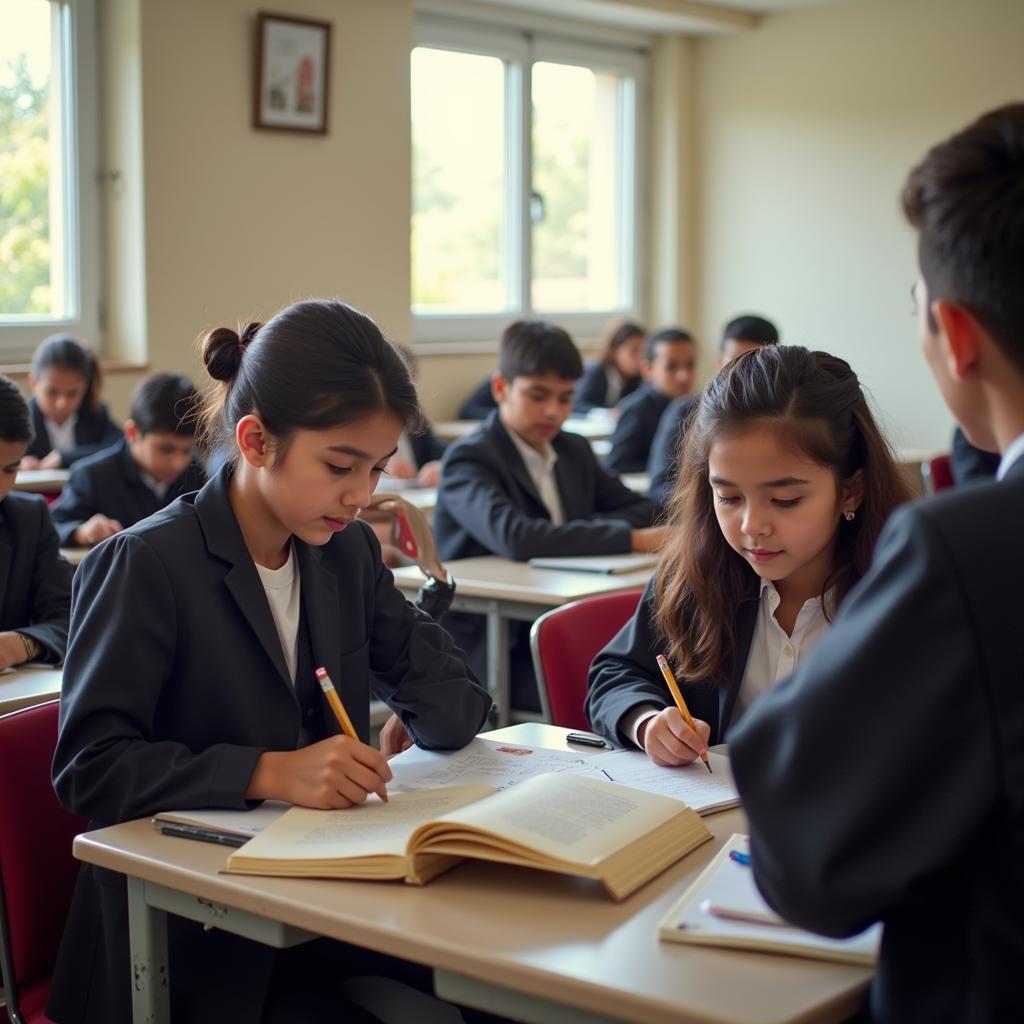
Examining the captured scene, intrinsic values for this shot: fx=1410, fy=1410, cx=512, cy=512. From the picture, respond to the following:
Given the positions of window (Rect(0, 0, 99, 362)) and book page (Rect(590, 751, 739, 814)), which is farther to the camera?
window (Rect(0, 0, 99, 362))

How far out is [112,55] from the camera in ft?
18.7

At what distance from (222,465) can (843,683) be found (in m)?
1.01

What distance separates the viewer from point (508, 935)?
1.23 metres

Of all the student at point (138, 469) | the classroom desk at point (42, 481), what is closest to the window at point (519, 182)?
the classroom desk at point (42, 481)

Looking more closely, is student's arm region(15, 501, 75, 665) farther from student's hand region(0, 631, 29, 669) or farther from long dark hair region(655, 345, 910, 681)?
long dark hair region(655, 345, 910, 681)

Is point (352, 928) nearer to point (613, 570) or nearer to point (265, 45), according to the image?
point (613, 570)

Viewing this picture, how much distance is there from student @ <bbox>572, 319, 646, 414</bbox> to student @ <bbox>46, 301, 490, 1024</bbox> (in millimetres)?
5680

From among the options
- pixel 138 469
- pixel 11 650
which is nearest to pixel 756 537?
pixel 11 650

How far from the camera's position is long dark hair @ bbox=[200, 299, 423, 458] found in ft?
5.64

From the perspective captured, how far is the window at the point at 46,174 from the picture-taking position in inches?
216

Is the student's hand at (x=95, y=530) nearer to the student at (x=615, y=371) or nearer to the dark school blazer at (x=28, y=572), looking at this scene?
the dark school blazer at (x=28, y=572)

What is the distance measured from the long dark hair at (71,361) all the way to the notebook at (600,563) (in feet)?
7.84

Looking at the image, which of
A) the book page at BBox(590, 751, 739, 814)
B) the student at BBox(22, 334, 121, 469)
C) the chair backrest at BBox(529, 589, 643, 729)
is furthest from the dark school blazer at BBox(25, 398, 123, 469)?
the book page at BBox(590, 751, 739, 814)

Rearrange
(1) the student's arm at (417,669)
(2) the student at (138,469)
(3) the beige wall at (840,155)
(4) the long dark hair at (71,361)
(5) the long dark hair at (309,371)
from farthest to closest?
(3) the beige wall at (840,155)
(4) the long dark hair at (71,361)
(2) the student at (138,469)
(1) the student's arm at (417,669)
(5) the long dark hair at (309,371)
